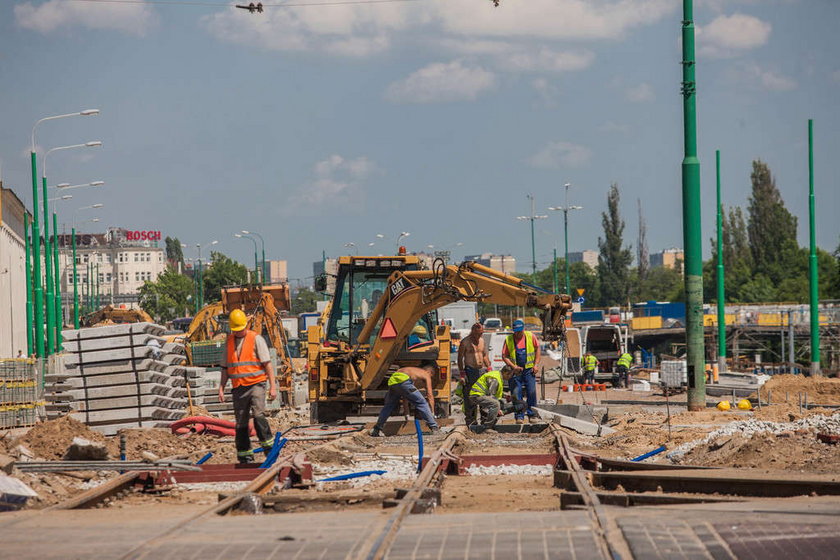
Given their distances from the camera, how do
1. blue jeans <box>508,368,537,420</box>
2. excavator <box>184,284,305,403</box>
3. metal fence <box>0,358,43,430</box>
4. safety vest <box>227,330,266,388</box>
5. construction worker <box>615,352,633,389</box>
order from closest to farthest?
safety vest <box>227,330,266,388</box>, blue jeans <box>508,368,537,420</box>, metal fence <box>0,358,43,430</box>, excavator <box>184,284,305,403</box>, construction worker <box>615,352,633,389</box>

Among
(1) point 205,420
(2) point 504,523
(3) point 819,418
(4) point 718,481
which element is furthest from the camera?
(1) point 205,420

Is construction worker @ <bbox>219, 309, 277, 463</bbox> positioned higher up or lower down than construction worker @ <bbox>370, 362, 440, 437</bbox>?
higher up

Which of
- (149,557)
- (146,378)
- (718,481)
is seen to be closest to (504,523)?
(149,557)

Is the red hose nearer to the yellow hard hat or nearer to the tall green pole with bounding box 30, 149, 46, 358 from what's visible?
the yellow hard hat

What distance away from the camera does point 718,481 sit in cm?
1016

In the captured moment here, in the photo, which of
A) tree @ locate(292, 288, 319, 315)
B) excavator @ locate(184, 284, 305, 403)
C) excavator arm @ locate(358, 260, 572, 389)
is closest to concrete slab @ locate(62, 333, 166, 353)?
excavator arm @ locate(358, 260, 572, 389)

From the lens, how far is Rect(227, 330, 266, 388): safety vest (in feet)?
45.5

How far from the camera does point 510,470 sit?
13312 mm

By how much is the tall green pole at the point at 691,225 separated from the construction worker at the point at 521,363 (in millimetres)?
4095

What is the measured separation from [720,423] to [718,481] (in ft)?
33.5

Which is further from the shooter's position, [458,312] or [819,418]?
[458,312]

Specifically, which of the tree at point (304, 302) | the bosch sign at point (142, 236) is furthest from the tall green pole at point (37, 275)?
the bosch sign at point (142, 236)

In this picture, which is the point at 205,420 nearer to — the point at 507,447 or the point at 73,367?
A: the point at 73,367

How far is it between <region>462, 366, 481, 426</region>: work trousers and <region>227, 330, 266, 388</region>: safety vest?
20.1ft
